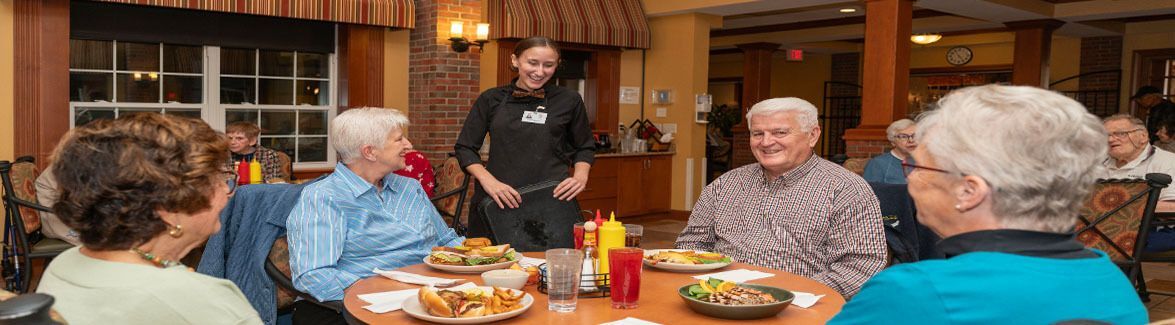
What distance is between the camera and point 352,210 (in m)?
2.60

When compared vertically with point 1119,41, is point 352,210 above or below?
below

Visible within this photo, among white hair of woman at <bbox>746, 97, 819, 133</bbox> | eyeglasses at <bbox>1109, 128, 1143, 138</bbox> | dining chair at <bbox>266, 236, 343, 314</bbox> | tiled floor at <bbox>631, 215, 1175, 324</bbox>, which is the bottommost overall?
tiled floor at <bbox>631, 215, 1175, 324</bbox>

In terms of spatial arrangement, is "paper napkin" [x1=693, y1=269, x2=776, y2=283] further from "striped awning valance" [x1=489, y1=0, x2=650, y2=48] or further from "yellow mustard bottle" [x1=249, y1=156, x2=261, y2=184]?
"striped awning valance" [x1=489, y1=0, x2=650, y2=48]

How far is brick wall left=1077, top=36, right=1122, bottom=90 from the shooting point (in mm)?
12148

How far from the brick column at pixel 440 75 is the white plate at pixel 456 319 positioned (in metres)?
5.88

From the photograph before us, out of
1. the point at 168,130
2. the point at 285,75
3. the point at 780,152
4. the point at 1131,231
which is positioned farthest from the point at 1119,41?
the point at 168,130

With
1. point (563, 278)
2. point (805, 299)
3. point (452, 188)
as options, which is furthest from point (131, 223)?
point (452, 188)

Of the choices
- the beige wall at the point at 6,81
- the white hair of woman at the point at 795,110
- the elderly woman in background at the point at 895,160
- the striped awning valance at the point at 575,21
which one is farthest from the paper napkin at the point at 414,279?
the striped awning valance at the point at 575,21

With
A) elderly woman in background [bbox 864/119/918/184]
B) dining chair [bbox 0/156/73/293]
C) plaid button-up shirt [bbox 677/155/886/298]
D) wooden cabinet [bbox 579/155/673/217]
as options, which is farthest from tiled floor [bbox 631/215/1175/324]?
dining chair [bbox 0/156/73/293]

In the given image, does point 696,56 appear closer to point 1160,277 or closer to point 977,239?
point 1160,277

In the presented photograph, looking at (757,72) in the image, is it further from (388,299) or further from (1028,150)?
(1028,150)

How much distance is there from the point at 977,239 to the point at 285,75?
23.5 ft

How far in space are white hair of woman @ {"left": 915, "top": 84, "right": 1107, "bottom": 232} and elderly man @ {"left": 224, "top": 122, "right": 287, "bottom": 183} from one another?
16.7ft

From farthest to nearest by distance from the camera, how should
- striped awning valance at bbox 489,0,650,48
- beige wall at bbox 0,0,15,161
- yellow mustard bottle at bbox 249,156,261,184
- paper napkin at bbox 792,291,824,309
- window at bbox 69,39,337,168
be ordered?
striped awning valance at bbox 489,0,650,48 → window at bbox 69,39,337,168 → beige wall at bbox 0,0,15,161 → yellow mustard bottle at bbox 249,156,261,184 → paper napkin at bbox 792,291,824,309
